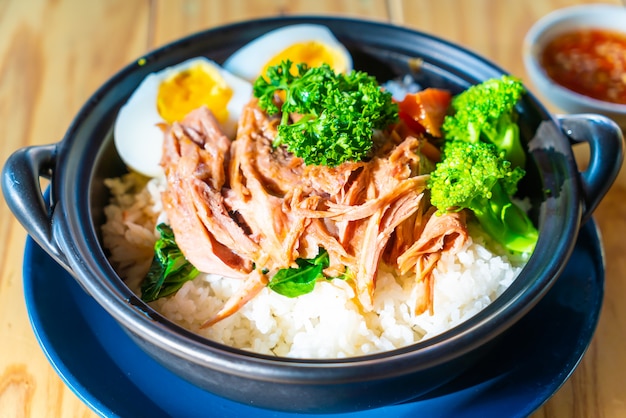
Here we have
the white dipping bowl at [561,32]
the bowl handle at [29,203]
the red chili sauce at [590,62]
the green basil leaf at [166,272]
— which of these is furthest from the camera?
the red chili sauce at [590,62]

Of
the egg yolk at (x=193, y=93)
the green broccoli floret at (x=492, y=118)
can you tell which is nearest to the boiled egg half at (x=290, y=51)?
the egg yolk at (x=193, y=93)

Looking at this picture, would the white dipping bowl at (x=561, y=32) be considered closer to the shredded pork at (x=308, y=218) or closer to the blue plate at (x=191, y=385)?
the blue plate at (x=191, y=385)

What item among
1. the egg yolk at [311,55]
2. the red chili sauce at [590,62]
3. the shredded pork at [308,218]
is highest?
the egg yolk at [311,55]

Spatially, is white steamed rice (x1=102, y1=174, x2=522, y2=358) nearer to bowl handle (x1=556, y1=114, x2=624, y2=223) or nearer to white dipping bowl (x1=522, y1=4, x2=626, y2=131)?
bowl handle (x1=556, y1=114, x2=624, y2=223)

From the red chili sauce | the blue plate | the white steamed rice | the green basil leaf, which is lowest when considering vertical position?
the blue plate

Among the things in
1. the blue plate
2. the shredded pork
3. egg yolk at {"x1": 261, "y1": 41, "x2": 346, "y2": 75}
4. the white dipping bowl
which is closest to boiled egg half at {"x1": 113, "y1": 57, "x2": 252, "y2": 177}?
egg yolk at {"x1": 261, "y1": 41, "x2": 346, "y2": 75}

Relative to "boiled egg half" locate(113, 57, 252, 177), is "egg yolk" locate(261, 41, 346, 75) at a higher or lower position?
higher
